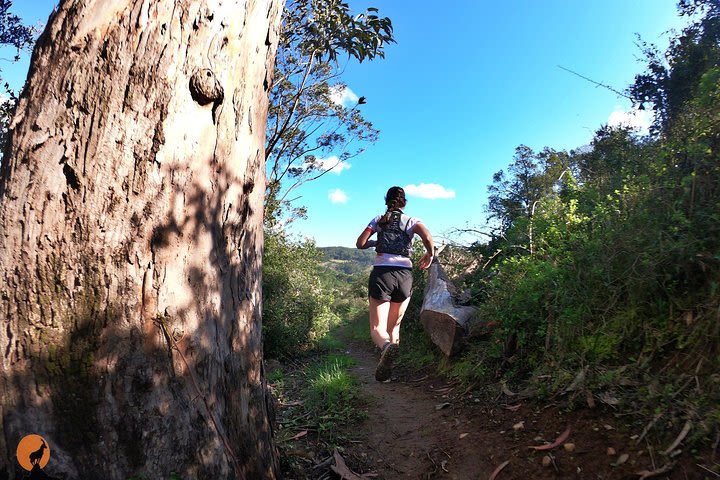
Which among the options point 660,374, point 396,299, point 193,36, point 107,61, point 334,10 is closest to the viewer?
point 107,61

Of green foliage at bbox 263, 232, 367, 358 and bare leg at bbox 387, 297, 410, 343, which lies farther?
green foliage at bbox 263, 232, 367, 358

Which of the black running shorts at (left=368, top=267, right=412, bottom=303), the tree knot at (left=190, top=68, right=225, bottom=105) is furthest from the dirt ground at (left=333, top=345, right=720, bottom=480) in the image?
the tree knot at (left=190, top=68, right=225, bottom=105)

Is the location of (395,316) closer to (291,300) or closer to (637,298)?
(637,298)

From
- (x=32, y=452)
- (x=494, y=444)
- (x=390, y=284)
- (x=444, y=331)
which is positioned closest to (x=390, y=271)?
(x=390, y=284)

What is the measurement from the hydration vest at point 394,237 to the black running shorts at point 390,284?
0.20 m

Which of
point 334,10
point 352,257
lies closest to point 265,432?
point 334,10

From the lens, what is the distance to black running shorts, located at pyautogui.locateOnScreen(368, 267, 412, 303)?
419 cm

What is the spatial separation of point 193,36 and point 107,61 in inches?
14.1

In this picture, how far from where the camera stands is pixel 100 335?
142 cm

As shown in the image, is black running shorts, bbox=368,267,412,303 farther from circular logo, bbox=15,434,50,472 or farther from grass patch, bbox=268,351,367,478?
circular logo, bbox=15,434,50,472

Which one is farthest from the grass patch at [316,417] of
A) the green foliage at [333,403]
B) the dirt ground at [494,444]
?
the dirt ground at [494,444]

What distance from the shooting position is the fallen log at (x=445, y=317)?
4727 millimetres

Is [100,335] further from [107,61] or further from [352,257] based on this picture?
[352,257]

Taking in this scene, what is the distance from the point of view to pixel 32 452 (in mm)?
1336
